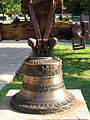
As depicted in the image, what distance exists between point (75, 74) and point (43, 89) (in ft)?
14.1

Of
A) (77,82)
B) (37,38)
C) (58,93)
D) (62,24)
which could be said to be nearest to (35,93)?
(58,93)

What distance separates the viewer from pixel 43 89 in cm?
418

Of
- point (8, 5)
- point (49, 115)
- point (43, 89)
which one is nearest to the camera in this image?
point (49, 115)

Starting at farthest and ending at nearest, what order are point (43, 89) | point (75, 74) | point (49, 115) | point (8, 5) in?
point (8, 5) → point (75, 74) → point (43, 89) → point (49, 115)

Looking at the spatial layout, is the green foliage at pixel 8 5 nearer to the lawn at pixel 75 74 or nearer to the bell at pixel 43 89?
the lawn at pixel 75 74

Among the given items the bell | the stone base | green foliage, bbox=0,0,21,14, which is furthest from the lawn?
green foliage, bbox=0,0,21,14

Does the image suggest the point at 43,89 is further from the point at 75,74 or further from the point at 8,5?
the point at 8,5

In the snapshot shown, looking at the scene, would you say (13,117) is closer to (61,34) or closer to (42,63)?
(42,63)

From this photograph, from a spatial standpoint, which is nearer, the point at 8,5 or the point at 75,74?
the point at 75,74

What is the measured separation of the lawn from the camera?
6811 millimetres

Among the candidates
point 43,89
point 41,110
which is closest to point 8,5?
point 43,89

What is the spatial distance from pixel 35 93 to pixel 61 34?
1087 mm

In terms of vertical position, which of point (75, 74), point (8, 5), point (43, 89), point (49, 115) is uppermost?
point (8, 5)

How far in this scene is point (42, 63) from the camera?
410 centimetres
